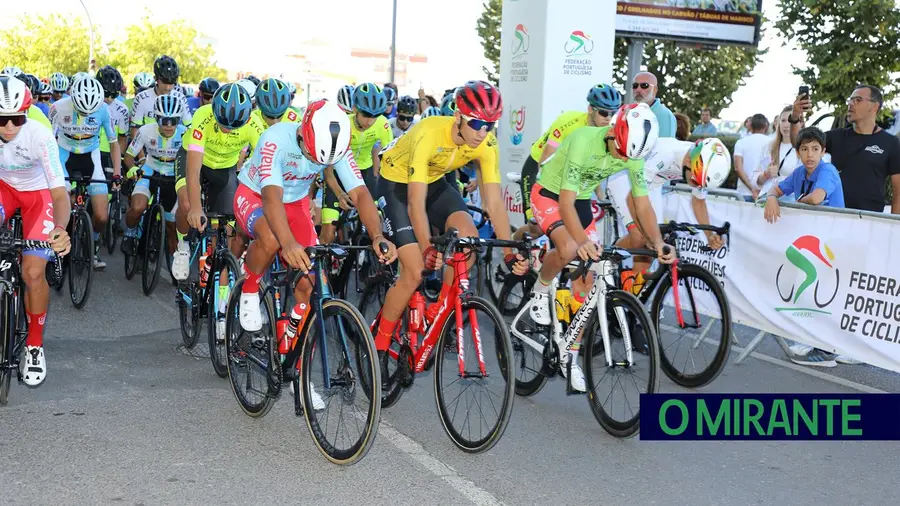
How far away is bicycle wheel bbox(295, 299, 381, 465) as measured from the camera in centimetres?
506

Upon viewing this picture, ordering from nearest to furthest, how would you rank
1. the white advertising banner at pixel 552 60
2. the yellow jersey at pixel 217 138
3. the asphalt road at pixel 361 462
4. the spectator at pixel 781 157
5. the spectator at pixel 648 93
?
the asphalt road at pixel 361 462 → the yellow jersey at pixel 217 138 → the spectator at pixel 648 93 → the spectator at pixel 781 157 → the white advertising banner at pixel 552 60

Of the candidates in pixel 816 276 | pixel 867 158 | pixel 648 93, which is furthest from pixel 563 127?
pixel 867 158

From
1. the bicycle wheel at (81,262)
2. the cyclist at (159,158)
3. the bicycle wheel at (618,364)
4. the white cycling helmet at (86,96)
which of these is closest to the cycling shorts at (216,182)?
the bicycle wheel at (81,262)

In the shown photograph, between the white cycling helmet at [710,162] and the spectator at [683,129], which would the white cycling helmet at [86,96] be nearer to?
the spectator at [683,129]

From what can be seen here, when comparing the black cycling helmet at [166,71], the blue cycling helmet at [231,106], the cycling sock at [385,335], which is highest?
the black cycling helmet at [166,71]

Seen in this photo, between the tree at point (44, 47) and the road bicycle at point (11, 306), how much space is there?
78.3m

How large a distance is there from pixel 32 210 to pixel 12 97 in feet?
3.35

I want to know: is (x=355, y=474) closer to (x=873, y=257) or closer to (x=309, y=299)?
(x=309, y=299)

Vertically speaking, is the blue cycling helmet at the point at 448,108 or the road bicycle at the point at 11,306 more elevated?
the blue cycling helmet at the point at 448,108

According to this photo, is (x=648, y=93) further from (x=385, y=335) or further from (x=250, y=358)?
(x=250, y=358)

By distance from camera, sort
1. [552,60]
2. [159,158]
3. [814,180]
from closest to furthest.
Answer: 1. [814,180]
2. [159,158]
3. [552,60]

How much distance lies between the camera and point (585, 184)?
6.88 m

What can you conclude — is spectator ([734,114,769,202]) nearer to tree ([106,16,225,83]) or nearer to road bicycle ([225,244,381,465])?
road bicycle ([225,244,381,465])

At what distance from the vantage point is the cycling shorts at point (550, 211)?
22.7 feet
